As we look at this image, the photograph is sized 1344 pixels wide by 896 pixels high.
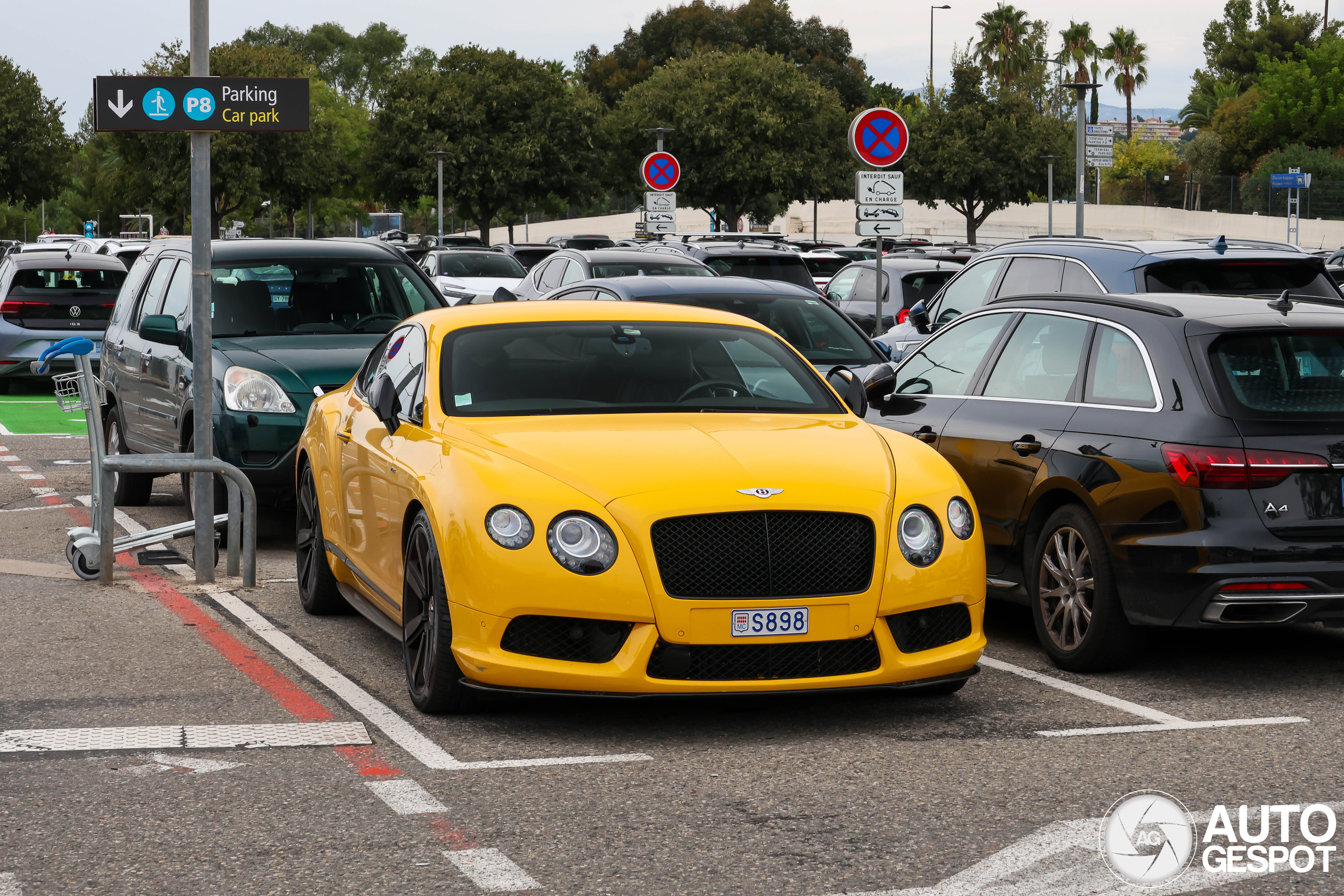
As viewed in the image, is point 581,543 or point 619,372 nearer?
point 581,543

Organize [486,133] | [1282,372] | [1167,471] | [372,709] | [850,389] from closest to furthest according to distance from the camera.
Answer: [372,709] < [1167,471] < [1282,372] < [850,389] < [486,133]

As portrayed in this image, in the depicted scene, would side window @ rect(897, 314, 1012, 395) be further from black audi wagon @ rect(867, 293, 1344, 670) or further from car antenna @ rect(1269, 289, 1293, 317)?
car antenna @ rect(1269, 289, 1293, 317)

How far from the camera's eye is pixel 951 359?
28.1 feet

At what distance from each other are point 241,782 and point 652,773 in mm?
1255

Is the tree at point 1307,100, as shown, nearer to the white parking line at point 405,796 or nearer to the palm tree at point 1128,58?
the palm tree at point 1128,58

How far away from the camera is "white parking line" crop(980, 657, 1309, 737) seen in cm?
601

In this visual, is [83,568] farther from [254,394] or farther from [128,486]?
[128,486]

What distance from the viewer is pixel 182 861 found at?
457cm

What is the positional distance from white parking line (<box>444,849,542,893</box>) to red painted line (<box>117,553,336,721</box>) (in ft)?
5.41

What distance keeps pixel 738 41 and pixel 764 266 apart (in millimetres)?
82042

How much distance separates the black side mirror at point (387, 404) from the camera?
703 centimetres

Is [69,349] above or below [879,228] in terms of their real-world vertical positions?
below

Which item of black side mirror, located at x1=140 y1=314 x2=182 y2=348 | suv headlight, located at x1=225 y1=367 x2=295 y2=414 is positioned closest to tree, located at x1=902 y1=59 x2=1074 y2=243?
black side mirror, located at x1=140 y1=314 x2=182 y2=348

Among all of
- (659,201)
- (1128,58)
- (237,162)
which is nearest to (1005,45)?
(1128,58)
